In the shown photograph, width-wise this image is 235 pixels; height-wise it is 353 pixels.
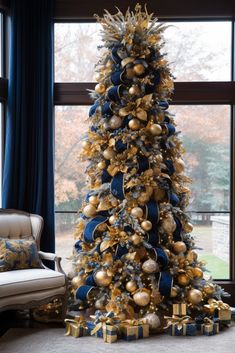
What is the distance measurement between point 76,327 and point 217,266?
2.15 metres

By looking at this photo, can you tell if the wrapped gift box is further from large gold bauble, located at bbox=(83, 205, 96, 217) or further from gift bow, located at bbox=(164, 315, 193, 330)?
large gold bauble, located at bbox=(83, 205, 96, 217)

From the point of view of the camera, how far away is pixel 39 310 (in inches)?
199

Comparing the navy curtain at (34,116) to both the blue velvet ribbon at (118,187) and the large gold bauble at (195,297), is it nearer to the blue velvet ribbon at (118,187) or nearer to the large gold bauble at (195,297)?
the blue velvet ribbon at (118,187)

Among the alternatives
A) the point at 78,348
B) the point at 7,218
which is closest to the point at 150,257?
the point at 78,348

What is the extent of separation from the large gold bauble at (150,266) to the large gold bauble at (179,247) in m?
0.29

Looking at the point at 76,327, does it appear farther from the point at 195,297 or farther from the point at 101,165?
the point at 101,165

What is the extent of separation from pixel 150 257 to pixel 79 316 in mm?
860

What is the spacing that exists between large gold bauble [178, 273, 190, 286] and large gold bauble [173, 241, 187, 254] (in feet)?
0.73

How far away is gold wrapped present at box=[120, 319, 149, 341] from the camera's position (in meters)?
4.39

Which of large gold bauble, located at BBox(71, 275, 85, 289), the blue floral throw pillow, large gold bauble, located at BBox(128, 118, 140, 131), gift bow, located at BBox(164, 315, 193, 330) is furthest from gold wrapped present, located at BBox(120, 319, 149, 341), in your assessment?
large gold bauble, located at BBox(128, 118, 140, 131)

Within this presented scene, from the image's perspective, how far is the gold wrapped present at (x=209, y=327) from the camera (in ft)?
14.9

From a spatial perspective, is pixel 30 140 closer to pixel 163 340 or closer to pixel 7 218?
pixel 7 218

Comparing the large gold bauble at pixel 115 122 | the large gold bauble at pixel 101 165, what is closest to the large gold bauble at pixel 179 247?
the large gold bauble at pixel 101 165

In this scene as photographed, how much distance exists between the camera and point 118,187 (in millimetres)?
4789
